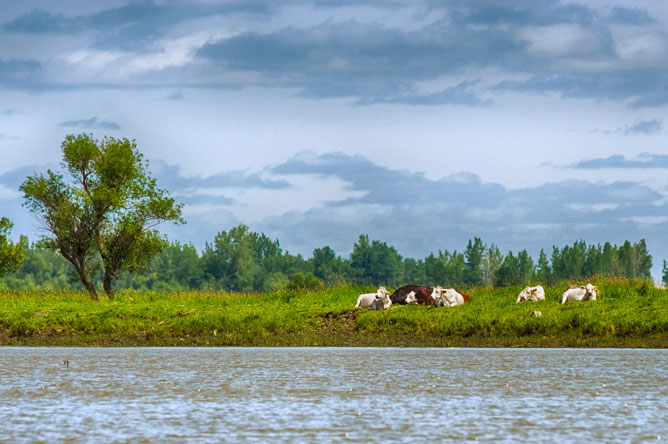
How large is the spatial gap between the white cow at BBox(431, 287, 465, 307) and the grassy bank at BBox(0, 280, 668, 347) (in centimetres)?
63

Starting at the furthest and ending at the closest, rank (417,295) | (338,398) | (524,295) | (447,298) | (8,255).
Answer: (8,255) < (417,295) < (447,298) < (524,295) < (338,398)

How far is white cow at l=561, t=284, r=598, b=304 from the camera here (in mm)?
32188

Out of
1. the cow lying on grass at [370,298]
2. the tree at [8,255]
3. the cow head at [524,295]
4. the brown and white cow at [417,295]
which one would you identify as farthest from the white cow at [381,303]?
the tree at [8,255]

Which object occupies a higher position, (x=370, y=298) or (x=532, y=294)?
(x=532, y=294)

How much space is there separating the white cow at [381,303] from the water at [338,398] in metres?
9.27

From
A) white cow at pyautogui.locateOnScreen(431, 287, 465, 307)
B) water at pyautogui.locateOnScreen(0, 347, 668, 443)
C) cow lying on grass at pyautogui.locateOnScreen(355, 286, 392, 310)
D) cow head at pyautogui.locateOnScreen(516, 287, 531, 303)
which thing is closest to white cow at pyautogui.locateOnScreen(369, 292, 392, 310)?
cow lying on grass at pyautogui.locateOnScreen(355, 286, 392, 310)

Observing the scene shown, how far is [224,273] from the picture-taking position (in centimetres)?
19700

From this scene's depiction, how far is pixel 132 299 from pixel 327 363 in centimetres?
2426

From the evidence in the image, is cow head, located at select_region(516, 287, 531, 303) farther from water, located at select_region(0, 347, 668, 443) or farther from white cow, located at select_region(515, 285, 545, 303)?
water, located at select_region(0, 347, 668, 443)

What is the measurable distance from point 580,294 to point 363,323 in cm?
842

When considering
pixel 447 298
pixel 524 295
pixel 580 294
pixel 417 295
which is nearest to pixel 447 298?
pixel 447 298

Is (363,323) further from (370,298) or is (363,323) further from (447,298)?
(447,298)

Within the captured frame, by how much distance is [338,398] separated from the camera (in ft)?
47.0

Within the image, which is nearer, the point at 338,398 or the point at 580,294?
the point at 338,398
